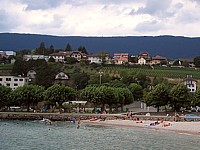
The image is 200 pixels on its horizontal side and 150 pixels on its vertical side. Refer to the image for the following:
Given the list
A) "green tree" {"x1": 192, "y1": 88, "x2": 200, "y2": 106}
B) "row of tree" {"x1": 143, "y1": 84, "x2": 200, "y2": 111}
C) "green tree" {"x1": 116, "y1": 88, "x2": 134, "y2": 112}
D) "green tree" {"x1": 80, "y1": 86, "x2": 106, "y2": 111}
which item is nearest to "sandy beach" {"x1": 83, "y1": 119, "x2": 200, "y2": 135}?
"green tree" {"x1": 80, "y1": 86, "x2": 106, "y2": 111}

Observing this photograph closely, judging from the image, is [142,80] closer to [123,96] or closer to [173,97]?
[123,96]

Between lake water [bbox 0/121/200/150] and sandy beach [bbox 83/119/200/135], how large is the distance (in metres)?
2.02

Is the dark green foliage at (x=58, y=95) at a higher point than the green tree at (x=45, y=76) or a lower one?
lower

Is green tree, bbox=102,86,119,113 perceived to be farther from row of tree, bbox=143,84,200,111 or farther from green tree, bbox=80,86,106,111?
row of tree, bbox=143,84,200,111

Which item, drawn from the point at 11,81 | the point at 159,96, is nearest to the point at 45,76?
the point at 11,81

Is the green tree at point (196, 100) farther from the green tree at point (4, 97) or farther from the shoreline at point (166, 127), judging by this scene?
the green tree at point (4, 97)

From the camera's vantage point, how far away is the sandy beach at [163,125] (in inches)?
2203

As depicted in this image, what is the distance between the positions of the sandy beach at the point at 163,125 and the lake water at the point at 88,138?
202cm

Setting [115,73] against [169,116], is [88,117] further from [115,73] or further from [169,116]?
[115,73]

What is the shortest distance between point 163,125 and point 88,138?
13.6 metres

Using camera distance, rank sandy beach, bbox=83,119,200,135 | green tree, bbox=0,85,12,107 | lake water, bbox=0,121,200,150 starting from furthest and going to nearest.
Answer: green tree, bbox=0,85,12,107, sandy beach, bbox=83,119,200,135, lake water, bbox=0,121,200,150

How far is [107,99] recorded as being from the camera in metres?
76.2

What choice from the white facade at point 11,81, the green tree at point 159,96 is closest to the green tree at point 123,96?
the green tree at point 159,96

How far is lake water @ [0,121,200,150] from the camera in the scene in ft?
144
